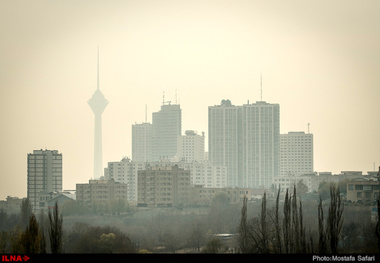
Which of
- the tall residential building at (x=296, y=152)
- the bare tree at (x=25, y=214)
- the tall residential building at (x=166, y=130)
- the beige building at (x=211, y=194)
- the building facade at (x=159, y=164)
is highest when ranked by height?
the tall residential building at (x=166, y=130)

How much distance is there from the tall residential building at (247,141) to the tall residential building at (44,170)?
22860 millimetres

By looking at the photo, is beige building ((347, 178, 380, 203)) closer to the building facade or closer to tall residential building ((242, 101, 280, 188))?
the building facade

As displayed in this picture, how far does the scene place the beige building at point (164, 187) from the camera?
5459cm

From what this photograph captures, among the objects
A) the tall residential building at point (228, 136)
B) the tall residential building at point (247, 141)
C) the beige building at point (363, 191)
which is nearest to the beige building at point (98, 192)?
the beige building at point (363, 191)

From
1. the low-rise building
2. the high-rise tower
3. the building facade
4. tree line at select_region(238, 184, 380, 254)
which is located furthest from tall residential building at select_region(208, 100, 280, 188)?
tree line at select_region(238, 184, 380, 254)

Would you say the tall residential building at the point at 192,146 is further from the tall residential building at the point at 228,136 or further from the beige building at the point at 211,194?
the beige building at the point at 211,194

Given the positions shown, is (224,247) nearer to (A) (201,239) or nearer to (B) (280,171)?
(A) (201,239)

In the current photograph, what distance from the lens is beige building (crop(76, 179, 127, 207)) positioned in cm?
5403

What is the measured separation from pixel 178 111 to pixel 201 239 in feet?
195

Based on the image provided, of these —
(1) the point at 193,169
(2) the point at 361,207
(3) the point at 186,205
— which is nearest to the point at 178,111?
(1) the point at 193,169

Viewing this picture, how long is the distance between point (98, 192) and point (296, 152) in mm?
33898

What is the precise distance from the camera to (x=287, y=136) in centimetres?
8550

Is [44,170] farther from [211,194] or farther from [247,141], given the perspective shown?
[247,141]

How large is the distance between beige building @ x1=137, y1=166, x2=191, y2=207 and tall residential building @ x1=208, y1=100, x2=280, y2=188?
24075 millimetres
